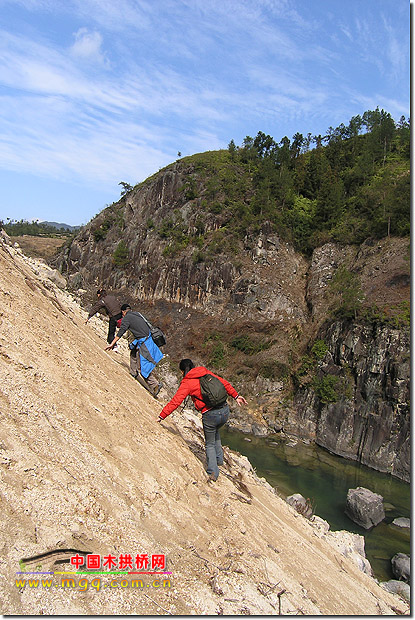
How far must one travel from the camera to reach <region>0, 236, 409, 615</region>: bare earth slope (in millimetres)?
3646

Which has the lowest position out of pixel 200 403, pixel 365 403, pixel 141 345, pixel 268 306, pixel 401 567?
pixel 401 567

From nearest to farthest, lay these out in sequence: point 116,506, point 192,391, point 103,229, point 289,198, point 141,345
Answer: point 116,506
point 192,391
point 141,345
point 289,198
point 103,229

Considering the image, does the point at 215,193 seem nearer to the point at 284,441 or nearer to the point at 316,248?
the point at 316,248

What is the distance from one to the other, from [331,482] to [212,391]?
19.5 m

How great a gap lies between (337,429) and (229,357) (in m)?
13.4

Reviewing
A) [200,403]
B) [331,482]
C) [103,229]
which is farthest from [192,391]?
[103,229]

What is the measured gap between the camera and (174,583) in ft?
13.1

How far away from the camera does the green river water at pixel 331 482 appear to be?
15.9 m

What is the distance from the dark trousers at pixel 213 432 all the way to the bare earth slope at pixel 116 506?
227mm

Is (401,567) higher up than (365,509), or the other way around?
(401,567)

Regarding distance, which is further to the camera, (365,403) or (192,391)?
(365,403)

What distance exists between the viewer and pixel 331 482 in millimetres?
21656

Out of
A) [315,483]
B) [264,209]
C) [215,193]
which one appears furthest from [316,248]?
[315,483]

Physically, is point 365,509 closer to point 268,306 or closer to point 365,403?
point 365,403
